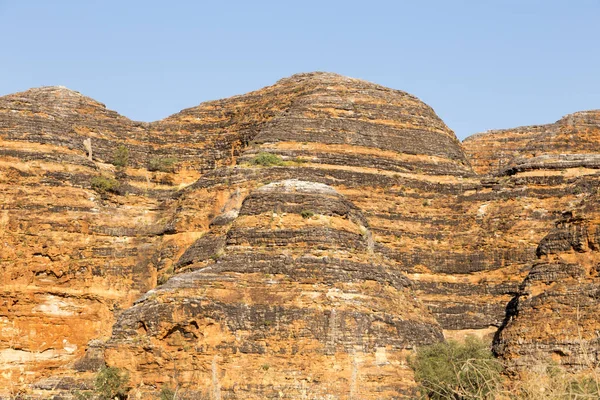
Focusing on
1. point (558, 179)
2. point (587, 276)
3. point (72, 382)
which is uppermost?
point (558, 179)

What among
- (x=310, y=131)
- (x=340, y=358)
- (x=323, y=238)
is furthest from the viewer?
(x=310, y=131)

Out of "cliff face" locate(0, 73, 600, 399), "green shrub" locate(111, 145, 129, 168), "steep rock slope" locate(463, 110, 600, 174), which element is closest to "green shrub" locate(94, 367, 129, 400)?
"cliff face" locate(0, 73, 600, 399)

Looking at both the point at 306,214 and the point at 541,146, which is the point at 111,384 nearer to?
the point at 306,214

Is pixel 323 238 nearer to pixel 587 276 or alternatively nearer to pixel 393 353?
pixel 393 353

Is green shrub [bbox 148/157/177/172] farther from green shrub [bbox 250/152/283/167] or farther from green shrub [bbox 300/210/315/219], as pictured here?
green shrub [bbox 300/210/315/219]

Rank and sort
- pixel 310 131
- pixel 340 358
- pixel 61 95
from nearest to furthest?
pixel 340 358
pixel 310 131
pixel 61 95

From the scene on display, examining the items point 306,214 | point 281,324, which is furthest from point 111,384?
point 306,214

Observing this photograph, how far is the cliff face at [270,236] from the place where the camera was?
39.5 metres

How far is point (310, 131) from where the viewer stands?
5153 cm

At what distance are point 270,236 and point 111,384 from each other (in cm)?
680

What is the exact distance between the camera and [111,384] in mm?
39281

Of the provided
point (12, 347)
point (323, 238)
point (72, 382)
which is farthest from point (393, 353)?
point (12, 347)

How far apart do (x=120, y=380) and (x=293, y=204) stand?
316 inches

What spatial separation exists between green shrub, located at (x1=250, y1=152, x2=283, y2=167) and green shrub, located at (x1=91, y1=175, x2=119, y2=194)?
6.60 meters
